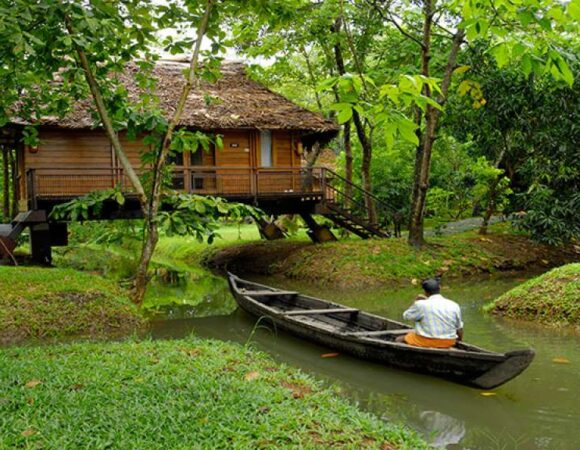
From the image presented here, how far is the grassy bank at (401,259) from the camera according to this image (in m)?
16.4

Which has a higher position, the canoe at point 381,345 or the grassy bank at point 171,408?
the grassy bank at point 171,408

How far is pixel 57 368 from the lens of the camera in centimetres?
616

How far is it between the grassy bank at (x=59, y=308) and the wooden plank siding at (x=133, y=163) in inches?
245

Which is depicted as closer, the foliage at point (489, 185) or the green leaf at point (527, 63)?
the green leaf at point (527, 63)

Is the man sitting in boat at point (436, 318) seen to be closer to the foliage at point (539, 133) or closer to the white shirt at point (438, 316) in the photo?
the white shirt at point (438, 316)

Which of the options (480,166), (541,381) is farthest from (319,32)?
(541,381)

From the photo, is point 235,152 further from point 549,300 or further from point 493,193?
point 549,300

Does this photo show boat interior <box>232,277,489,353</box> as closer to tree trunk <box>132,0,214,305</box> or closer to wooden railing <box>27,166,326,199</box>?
tree trunk <box>132,0,214,305</box>

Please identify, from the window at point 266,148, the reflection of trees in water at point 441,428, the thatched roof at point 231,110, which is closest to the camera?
the reflection of trees in water at point 441,428

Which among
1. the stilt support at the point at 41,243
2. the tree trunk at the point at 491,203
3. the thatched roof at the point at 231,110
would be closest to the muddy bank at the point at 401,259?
the tree trunk at the point at 491,203

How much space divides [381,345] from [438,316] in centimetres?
92

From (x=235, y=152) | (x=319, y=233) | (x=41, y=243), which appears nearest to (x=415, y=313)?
(x=319, y=233)

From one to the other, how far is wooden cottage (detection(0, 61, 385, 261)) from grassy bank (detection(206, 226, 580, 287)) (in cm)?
181

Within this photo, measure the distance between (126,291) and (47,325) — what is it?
5.89ft
